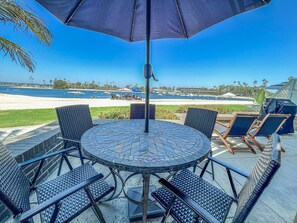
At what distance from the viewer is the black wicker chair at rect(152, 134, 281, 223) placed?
75 centimetres

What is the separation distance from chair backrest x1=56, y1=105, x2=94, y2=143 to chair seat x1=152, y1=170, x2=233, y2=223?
4.92 feet

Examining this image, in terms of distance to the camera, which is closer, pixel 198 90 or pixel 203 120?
pixel 203 120

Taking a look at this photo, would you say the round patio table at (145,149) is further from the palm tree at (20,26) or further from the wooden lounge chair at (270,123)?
the palm tree at (20,26)

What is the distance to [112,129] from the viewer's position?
1762 millimetres

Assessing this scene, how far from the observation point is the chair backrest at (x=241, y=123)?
118 inches

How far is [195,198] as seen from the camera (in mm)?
1280

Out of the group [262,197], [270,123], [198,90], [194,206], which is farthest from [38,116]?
[198,90]

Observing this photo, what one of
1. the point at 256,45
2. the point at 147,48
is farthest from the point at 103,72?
the point at 147,48

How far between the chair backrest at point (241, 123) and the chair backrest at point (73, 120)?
2860 mm

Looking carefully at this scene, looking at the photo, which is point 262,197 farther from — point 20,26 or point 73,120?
point 20,26

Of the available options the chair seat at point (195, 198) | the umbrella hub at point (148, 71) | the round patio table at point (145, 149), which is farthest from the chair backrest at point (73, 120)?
the chair seat at point (195, 198)

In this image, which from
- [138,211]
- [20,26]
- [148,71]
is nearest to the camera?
[148,71]

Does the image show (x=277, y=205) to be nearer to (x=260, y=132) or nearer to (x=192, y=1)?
(x=260, y=132)

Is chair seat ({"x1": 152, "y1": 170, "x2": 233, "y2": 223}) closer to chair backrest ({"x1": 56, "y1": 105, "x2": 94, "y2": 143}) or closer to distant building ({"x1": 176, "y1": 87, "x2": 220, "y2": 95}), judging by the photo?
chair backrest ({"x1": 56, "y1": 105, "x2": 94, "y2": 143})
